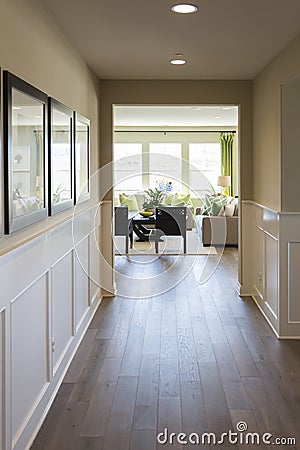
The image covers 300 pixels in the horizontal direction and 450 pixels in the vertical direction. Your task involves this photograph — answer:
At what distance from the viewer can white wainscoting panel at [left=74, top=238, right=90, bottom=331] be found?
4.41 meters

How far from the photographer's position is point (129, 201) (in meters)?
12.8

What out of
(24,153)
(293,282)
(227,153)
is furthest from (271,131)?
(227,153)

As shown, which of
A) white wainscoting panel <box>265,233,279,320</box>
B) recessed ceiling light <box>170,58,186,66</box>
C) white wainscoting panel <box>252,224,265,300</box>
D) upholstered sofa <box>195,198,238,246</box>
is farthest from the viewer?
upholstered sofa <box>195,198,238,246</box>

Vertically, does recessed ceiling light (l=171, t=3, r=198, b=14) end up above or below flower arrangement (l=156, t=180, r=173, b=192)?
above

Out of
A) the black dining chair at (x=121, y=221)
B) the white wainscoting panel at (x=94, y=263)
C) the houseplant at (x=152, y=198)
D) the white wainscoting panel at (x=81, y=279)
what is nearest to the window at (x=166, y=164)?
the houseplant at (x=152, y=198)

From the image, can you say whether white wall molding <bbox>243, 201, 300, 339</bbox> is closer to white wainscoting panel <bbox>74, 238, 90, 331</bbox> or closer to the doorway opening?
white wainscoting panel <bbox>74, 238, 90, 331</bbox>

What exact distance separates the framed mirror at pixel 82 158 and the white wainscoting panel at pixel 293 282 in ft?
5.53

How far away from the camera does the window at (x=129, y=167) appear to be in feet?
44.4

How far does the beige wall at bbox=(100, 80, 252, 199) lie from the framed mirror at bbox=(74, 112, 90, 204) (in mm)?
914

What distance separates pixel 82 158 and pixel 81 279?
38.7 inches

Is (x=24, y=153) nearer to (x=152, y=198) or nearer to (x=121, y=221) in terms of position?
(x=121, y=221)

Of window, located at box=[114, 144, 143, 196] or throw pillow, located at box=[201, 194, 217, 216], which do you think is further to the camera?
window, located at box=[114, 144, 143, 196]

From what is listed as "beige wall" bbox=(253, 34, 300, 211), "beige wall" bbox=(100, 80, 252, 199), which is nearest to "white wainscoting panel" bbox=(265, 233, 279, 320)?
"beige wall" bbox=(253, 34, 300, 211)

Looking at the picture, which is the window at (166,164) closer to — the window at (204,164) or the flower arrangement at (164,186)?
the flower arrangement at (164,186)
